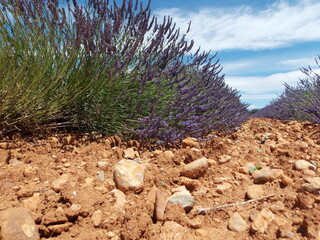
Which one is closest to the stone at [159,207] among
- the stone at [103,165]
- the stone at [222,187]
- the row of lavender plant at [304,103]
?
the stone at [222,187]

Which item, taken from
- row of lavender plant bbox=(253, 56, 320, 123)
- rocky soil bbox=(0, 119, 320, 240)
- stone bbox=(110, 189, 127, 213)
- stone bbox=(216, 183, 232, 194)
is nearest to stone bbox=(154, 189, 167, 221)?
rocky soil bbox=(0, 119, 320, 240)

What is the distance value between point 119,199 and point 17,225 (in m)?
0.56

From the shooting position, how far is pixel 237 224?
4.63ft

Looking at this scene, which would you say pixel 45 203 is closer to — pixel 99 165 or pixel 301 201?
pixel 99 165

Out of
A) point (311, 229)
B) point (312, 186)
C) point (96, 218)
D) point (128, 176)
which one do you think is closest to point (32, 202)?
point (96, 218)

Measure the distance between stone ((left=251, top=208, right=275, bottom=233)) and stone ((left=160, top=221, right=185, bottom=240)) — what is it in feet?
1.21

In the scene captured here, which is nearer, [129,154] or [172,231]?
[172,231]

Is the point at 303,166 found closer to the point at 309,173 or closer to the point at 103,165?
the point at 309,173

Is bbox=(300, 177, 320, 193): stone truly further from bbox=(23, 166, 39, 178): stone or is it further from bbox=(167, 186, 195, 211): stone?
bbox=(23, 166, 39, 178): stone

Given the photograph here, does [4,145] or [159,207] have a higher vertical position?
[4,145]

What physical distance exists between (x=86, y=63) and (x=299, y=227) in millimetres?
2383

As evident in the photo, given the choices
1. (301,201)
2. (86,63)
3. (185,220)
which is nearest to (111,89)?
(86,63)

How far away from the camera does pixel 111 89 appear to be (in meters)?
2.87

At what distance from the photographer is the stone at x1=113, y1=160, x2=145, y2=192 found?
175 centimetres
